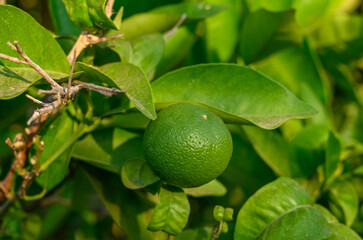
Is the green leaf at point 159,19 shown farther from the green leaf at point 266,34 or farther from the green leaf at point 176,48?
the green leaf at point 266,34

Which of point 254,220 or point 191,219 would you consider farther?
point 191,219

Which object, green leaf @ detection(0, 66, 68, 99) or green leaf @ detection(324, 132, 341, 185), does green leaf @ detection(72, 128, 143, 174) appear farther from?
green leaf @ detection(324, 132, 341, 185)

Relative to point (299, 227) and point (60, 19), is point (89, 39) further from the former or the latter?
point (299, 227)

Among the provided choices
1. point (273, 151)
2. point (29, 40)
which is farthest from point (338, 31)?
point (29, 40)

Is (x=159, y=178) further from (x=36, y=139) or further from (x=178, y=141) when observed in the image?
(x=36, y=139)

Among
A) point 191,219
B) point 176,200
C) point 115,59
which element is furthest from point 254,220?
point 191,219

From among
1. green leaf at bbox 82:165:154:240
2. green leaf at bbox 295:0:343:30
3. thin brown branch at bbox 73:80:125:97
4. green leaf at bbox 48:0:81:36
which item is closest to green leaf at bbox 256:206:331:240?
green leaf at bbox 82:165:154:240
